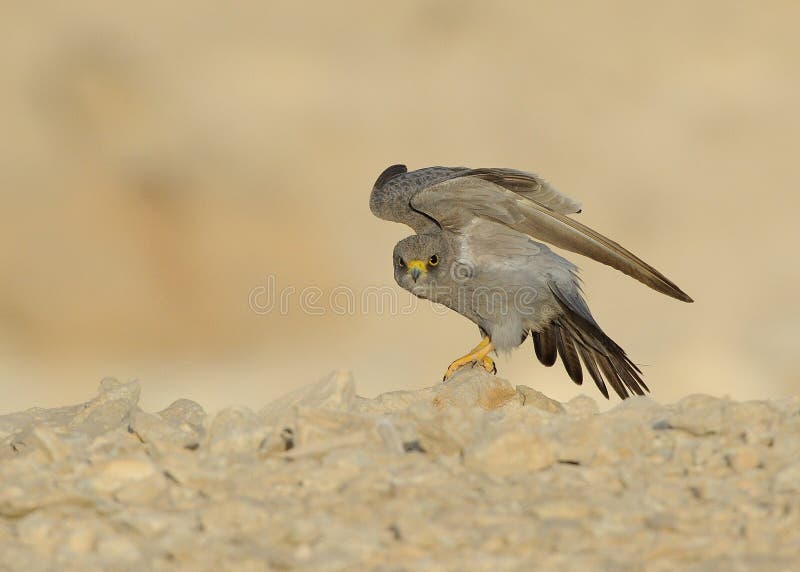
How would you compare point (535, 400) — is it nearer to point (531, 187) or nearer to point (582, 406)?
point (582, 406)

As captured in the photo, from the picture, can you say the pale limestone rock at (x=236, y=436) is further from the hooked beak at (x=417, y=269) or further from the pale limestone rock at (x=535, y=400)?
the hooked beak at (x=417, y=269)

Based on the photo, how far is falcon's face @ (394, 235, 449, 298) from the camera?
7.81 meters

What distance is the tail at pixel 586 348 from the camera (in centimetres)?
782

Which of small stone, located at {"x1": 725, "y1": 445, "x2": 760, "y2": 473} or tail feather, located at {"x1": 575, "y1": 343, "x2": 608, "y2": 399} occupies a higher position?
tail feather, located at {"x1": 575, "y1": 343, "x2": 608, "y2": 399}

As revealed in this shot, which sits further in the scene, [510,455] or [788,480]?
[510,455]

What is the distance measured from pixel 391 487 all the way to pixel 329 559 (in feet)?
1.65

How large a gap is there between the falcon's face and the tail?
825 mm

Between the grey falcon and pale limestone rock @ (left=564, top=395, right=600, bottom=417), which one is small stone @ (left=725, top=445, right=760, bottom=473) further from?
the grey falcon

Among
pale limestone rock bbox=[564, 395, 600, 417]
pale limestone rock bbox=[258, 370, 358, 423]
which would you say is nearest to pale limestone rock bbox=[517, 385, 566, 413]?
pale limestone rock bbox=[564, 395, 600, 417]

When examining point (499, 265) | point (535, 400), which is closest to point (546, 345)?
point (499, 265)

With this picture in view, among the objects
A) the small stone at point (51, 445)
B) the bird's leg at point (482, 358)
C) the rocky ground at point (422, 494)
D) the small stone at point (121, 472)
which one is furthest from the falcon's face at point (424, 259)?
the small stone at point (121, 472)

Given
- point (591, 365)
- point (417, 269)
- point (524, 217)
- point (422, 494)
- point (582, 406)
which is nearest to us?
point (422, 494)

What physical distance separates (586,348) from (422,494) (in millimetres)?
5082

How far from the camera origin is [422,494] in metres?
3.26
